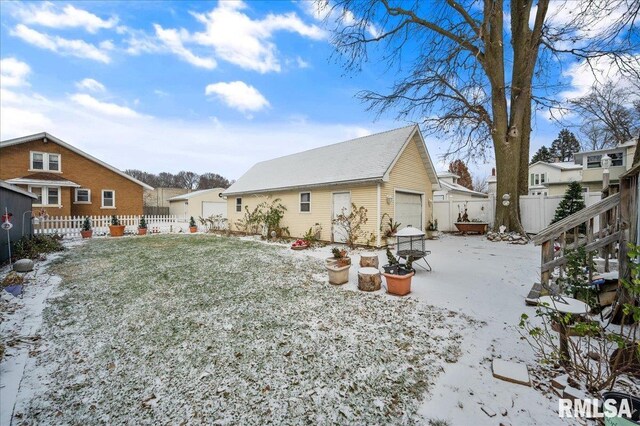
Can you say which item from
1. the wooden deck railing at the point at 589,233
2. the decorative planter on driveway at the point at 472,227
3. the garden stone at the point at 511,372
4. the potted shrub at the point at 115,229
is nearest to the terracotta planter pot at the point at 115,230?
the potted shrub at the point at 115,229

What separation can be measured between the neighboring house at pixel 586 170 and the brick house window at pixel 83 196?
1328 inches

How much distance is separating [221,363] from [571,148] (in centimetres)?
5722

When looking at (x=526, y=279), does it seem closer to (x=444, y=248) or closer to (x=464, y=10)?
(x=444, y=248)

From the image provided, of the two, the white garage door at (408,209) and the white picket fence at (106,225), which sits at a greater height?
the white garage door at (408,209)

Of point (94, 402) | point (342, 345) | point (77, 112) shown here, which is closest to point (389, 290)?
point (342, 345)

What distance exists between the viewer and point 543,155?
125 ft

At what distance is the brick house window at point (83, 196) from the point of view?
18.0m

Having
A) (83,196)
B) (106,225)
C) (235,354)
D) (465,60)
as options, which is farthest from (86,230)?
(465,60)

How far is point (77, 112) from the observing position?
1122 cm

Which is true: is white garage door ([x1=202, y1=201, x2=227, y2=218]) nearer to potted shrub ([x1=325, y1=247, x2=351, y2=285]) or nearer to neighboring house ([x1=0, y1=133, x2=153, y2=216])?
neighboring house ([x1=0, y1=133, x2=153, y2=216])

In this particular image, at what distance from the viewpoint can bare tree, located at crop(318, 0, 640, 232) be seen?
36.0 ft

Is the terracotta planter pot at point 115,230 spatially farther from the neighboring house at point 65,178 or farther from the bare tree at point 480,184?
the bare tree at point 480,184

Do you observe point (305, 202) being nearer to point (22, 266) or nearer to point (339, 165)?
point (339, 165)

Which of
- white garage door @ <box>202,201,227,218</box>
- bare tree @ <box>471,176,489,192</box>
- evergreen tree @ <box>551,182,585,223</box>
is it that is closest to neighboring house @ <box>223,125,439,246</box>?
evergreen tree @ <box>551,182,585,223</box>
